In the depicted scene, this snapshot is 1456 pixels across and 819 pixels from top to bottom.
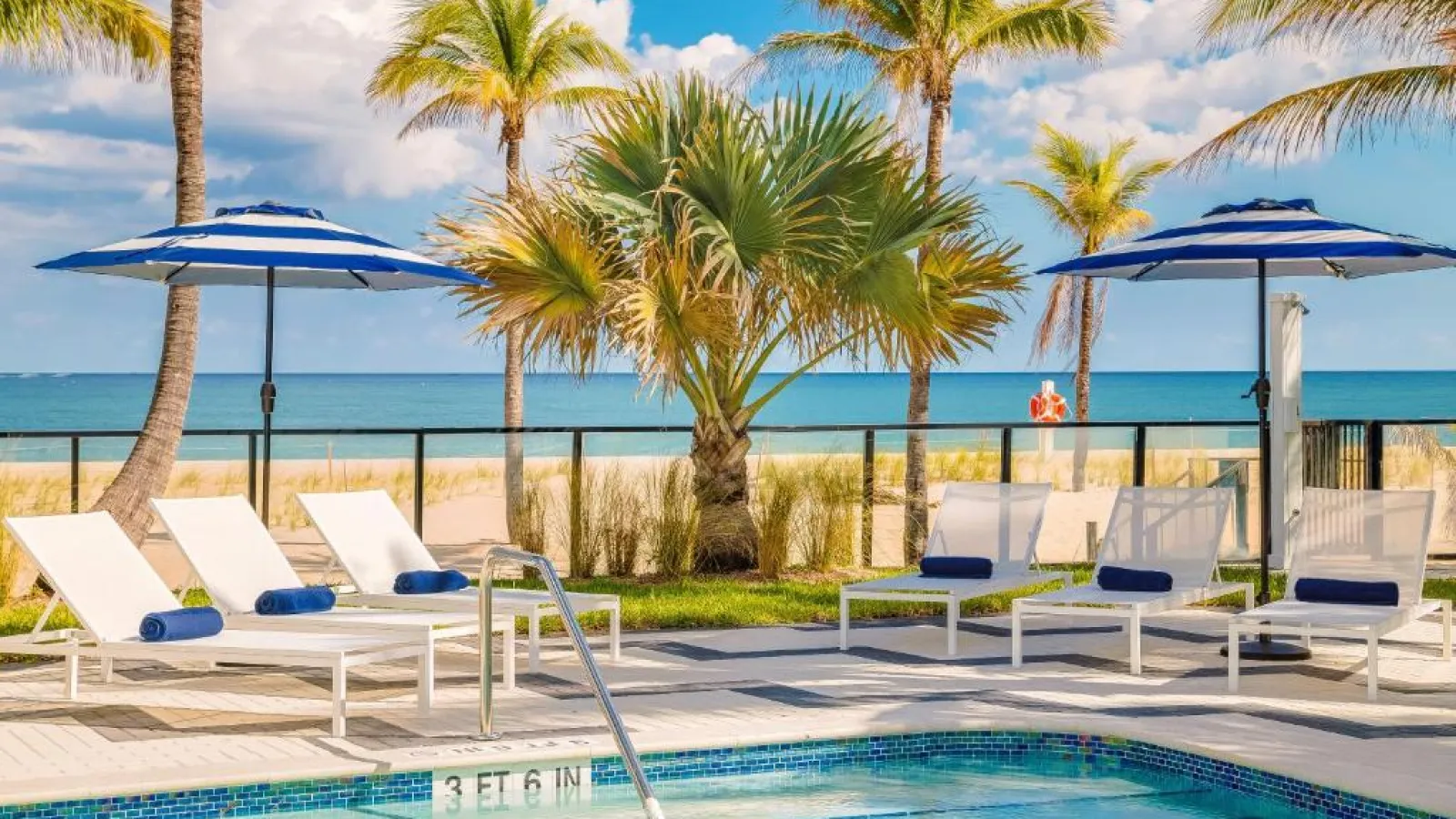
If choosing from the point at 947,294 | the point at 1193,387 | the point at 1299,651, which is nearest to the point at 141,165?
the point at 1193,387

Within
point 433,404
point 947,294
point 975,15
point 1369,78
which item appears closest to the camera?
point 947,294

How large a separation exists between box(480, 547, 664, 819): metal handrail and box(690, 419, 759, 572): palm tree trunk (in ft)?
18.2

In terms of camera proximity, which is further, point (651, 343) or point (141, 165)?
point (141, 165)

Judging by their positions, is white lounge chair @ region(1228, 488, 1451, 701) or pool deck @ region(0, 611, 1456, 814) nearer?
pool deck @ region(0, 611, 1456, 814)

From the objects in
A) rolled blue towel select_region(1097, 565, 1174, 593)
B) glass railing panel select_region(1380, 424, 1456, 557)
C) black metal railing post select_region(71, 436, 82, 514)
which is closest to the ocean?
glass railing panel select_region(1380, 424, 1456, 557)

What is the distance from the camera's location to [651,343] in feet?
37.7

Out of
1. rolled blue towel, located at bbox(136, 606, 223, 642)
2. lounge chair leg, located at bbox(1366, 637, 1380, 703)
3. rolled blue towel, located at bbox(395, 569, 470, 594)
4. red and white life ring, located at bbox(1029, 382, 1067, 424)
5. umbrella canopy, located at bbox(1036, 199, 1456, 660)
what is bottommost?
lounge chair leg, located at bbox(1366, 637, 1380, 703)

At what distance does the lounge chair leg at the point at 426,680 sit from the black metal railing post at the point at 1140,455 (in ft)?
27.2

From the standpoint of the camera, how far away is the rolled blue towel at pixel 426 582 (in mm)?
9148

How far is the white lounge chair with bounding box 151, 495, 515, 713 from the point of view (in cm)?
782

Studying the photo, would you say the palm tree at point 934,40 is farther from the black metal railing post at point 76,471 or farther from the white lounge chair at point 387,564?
the white lounge chair at point 387,564

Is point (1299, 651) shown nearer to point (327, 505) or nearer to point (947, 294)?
point (947, 294)

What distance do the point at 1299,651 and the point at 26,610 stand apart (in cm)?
765

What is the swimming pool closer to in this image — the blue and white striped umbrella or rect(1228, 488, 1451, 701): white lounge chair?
rect(1228, 488, 1451, 701): white lounge chair
